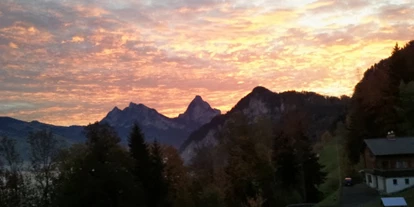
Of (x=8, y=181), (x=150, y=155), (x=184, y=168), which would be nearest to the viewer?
(x=8, y=181)

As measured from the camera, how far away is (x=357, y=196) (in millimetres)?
50812

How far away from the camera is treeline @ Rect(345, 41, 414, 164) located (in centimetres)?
6362

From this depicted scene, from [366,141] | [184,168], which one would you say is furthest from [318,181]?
[184,168]

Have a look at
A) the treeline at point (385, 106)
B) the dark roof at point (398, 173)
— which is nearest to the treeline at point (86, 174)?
the dark roof at point (398, 173)

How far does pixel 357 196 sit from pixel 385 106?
20.9 meters

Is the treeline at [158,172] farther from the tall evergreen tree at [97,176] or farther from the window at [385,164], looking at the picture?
the window at [385,164]

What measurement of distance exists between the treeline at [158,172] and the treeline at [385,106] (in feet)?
32.9

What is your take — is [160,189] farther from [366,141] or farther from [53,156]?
[366,141]

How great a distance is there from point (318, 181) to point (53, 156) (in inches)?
1459

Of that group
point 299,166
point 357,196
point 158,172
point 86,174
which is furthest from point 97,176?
point 357,196

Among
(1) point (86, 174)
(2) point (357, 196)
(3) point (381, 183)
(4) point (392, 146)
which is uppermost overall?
(1) point (86, 174)

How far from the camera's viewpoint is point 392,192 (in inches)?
1905

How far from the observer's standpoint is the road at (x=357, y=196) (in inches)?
1838

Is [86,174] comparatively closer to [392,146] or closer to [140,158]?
[140,158]
